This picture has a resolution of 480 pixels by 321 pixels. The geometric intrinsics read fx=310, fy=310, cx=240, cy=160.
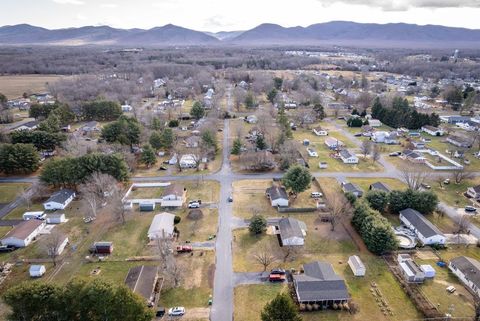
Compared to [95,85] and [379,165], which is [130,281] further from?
[95,85]

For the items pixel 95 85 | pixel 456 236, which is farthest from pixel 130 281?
pixel 95 85

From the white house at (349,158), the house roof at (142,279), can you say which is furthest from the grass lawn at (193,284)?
the white house at (349,158)

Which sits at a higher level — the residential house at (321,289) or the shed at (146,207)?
the residential house at (321,289)

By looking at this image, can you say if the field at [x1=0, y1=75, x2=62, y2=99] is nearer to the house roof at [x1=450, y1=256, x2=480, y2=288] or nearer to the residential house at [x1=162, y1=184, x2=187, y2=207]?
the residential house at [x1=162, y1=184, x2=187, y2=207]

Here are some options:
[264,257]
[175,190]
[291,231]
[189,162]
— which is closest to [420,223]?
[291,231]

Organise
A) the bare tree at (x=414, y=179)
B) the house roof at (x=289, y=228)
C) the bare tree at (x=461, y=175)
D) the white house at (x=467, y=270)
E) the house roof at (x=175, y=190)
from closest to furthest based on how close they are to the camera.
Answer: the white house at (x=467, y=270) < the house roof at (x=289, y=228) < the house roof at (x=175, y=190) < the bare tree at (x=414, y=179) < the bare tree at (x=461, y=175)

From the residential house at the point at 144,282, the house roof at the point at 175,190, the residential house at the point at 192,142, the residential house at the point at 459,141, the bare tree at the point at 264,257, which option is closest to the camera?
the residential house at the point at 144,282

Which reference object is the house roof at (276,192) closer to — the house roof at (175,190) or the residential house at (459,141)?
the house roof at (175,190)
